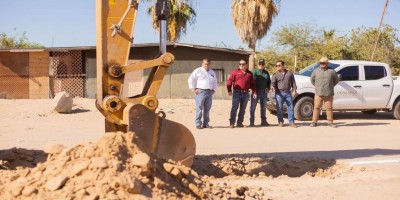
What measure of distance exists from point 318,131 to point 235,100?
2.29 meters

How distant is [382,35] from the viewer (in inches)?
1517

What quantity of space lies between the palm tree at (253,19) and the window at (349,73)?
393 inches

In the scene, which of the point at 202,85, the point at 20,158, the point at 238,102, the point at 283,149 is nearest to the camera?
the point at 20,158

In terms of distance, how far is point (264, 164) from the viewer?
791 centimetres

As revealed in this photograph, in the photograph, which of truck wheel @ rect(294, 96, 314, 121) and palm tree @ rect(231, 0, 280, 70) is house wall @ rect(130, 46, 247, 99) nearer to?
palm tree @ rect(231, 0, 280, 70)

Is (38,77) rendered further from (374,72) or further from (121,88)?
(121,88)

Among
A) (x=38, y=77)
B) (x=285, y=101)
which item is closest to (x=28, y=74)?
(x=38, y=77)

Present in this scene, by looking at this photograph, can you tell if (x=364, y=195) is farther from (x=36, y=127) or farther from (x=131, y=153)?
(x=36, y=127)

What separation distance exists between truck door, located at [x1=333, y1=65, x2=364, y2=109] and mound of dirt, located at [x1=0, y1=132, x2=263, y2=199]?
10.8 metres

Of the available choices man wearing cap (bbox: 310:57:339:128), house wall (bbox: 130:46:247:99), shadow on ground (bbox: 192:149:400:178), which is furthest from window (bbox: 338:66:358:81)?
house wall (bbox: 130:46:247:99)

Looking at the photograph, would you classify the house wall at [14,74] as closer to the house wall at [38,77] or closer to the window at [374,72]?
the house wall at [38,77]

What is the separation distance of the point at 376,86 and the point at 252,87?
491 centimetres

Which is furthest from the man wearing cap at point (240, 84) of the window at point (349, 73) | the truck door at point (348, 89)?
the window at point (349, 73)

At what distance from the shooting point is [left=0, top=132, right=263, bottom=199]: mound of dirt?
13.6ft
